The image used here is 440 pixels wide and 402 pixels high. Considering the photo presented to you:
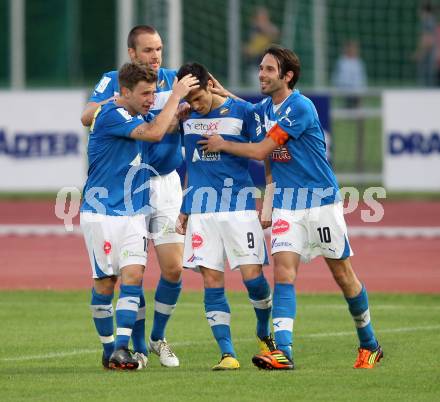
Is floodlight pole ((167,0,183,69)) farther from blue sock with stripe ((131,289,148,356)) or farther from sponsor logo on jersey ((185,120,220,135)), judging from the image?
sponsor logo on jersey ((185,120,220,135))

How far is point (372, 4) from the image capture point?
92.2ft

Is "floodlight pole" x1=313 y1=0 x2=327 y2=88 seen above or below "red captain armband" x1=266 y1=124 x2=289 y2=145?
below

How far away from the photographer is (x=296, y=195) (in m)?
9.41

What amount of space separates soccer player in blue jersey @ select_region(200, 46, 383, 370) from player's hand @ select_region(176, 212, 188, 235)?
0.62 m

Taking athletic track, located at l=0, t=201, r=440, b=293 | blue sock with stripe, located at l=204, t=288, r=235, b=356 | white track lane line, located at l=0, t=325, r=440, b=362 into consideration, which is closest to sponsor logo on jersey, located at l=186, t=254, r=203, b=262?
blue sock with stripe, located at l=204, t=288, r=235, b=356

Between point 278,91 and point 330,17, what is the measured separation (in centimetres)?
2019

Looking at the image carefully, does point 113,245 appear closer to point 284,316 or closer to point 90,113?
point 90,113

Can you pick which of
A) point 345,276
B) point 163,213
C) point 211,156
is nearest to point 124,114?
point 211,156

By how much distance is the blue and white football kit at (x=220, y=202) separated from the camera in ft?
31.1

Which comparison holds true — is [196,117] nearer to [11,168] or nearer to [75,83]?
[11,168]

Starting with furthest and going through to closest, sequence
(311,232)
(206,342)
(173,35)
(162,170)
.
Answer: (173,35) < (206,342) < (162,170) < (311,232)

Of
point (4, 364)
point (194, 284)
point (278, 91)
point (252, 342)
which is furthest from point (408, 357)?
point (194, 284)

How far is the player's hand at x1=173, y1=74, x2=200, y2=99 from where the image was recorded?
9.27 meters

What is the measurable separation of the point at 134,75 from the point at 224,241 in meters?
1.34
